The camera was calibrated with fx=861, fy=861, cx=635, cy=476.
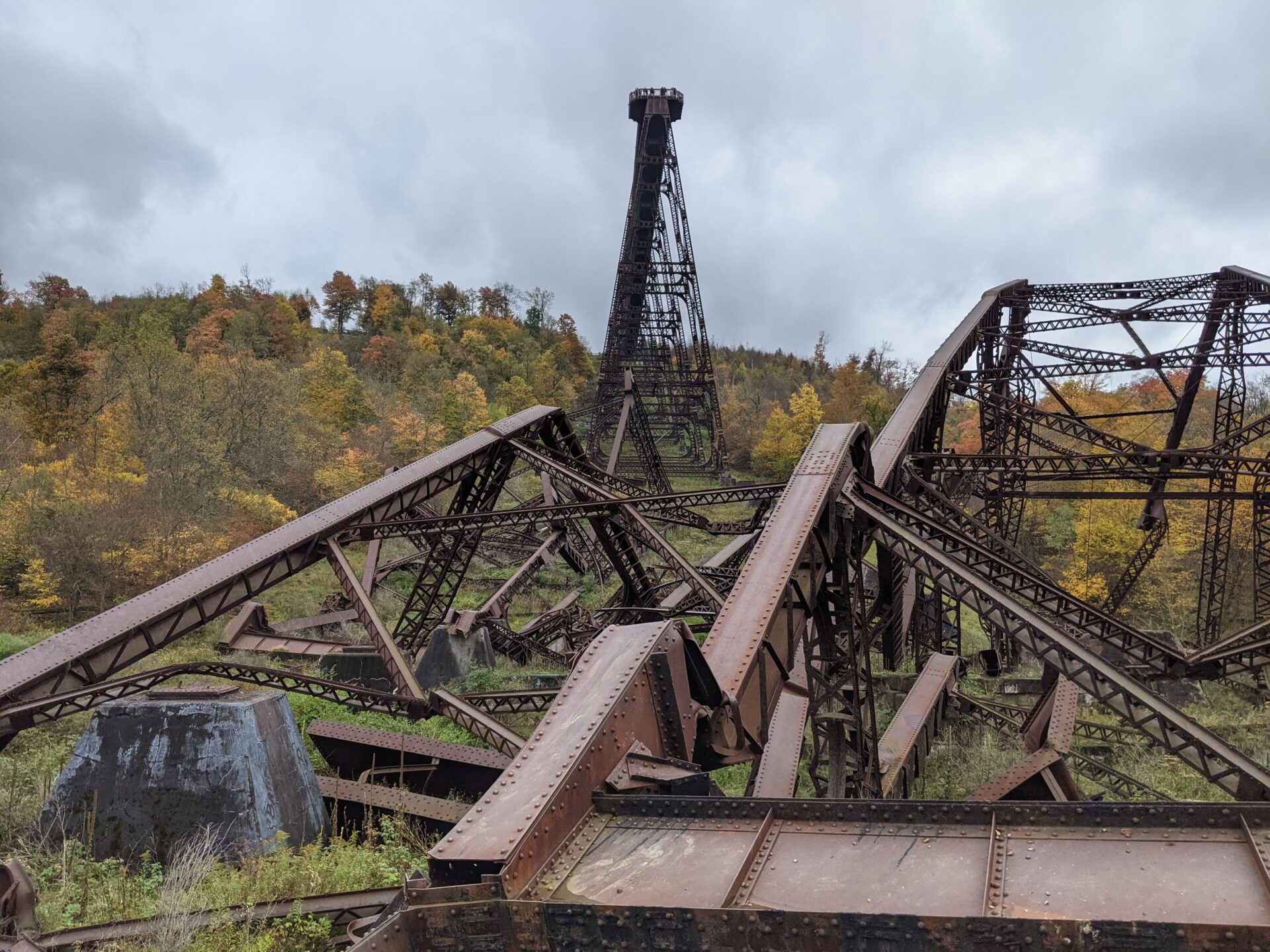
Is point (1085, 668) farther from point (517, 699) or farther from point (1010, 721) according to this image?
point (1010, 721)

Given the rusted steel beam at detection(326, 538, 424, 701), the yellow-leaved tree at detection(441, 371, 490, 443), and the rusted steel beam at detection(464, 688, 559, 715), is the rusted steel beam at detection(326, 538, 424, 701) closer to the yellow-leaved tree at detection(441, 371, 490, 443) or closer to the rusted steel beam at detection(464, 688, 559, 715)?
the rusted steel beam at detection(464, 688, 559, 715)

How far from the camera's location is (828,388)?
269 ft

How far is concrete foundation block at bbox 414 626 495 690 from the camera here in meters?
14.3

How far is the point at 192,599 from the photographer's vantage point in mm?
8500

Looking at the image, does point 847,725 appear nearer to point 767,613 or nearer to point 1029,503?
point 767,613

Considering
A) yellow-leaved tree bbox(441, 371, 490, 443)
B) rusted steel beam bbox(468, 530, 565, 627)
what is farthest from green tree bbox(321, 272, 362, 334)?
rusted steel beam bbox(468, 530, 565, 627)

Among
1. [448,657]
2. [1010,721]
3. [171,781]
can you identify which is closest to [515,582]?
[448,657]

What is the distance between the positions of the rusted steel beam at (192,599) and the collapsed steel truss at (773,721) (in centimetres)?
3

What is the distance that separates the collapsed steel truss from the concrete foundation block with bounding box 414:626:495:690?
33cm

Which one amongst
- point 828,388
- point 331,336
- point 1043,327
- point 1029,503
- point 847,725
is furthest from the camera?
point 828,388

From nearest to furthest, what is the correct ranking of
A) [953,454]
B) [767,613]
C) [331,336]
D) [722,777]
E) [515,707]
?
1. [767,613]
2. [515,707]
3. [722,777]
4. [953,454]
5. [331,336]

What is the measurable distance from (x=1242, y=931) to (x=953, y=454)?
1088 cm

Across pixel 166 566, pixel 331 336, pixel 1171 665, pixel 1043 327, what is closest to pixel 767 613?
pixel 1171 665

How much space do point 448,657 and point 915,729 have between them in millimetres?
8187
